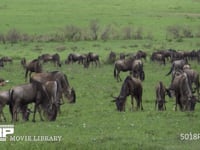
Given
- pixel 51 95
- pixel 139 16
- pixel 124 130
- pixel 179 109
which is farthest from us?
pixel 139 16

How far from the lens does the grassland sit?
14.0 metres

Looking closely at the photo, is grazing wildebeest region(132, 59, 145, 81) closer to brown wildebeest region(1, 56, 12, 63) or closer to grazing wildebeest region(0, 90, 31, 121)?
brown wildebeest region(1, 56, 12, 63)

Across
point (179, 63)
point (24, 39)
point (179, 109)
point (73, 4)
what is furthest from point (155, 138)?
point (73, 4)

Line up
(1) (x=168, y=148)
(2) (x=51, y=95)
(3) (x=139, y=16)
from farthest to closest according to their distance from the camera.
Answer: (3) (x=139, y=16)
(2) (x=51, y=95)
(1) (x=168, y=148)

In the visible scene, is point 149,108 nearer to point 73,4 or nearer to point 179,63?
point 179,63

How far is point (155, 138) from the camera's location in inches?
553

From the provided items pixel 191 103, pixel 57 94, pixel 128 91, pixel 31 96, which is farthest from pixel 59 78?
pixel 191 103

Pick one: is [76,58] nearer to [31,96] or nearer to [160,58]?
[160,58]

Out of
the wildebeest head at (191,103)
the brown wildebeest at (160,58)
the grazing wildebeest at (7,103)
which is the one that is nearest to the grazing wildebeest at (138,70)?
the brown wildebeest at (160,58)

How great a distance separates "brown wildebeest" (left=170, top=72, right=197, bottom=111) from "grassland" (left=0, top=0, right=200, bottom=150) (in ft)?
1.50

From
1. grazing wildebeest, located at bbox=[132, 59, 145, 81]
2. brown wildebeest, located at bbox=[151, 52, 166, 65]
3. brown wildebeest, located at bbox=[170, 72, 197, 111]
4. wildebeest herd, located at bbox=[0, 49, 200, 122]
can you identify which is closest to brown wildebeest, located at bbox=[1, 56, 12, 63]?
brown wildebeest, located at bbox=[151, 52, 166, 65]

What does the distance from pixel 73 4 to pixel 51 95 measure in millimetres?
61962

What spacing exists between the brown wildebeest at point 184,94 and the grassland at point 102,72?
46 cm

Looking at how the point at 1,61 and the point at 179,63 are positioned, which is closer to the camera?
the point at 179,63
